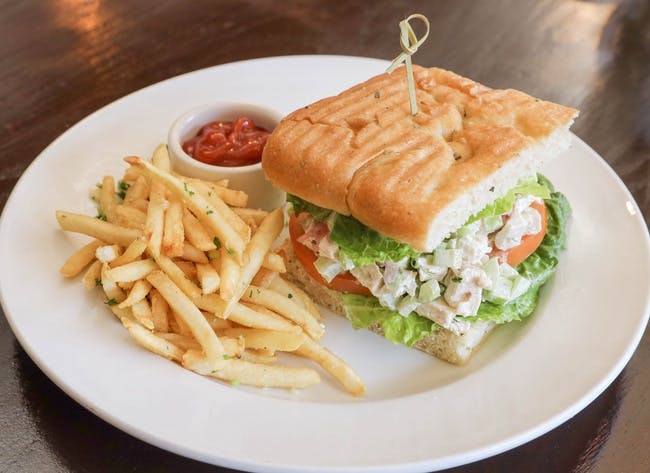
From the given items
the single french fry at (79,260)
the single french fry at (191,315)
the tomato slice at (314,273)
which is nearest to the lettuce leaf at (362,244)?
the tomato slice at (314,273)

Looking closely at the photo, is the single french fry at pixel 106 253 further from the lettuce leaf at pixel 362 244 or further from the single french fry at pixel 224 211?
the lettuce leaf at pixel 362 244

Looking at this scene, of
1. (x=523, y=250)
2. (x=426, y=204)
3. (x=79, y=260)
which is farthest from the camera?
(x=523, y=250)

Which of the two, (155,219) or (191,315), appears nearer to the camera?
(191,315)

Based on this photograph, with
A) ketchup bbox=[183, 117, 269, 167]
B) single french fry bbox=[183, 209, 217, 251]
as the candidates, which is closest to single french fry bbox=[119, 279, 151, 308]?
single french fry bbox=[183, 209, 217, 251]

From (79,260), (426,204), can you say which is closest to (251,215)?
(79,260)

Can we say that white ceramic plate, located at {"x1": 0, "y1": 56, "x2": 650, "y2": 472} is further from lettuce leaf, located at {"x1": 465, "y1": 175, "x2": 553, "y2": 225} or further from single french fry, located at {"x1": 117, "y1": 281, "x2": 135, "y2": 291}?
lettuce leaf, located at {"x1": 465, "y1": 175, "x2": 553, "y2": 225}

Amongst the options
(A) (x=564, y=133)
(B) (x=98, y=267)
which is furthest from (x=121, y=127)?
(A) (x=564, y=133)

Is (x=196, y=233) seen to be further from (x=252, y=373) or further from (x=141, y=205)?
(x=252, y=373)
